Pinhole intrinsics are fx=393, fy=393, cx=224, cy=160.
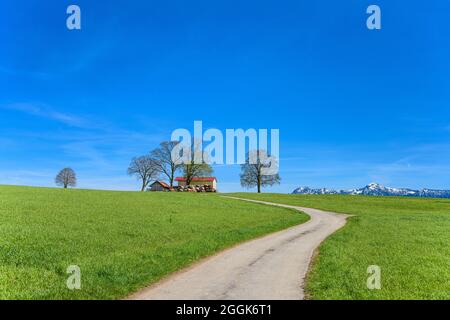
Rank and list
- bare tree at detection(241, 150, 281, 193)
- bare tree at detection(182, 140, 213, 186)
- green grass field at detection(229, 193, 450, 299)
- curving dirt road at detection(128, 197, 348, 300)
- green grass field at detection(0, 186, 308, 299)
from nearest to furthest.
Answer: curving dirt road at detection(128, 197, 348, 300) → green grass field at detection(229, 193, 450, 299) → green grass field at detection(0, 186, 308, 299) → bare tree at detection(182, 140, 213, 186) → bare tree at detection(241, 150, 281, 193)

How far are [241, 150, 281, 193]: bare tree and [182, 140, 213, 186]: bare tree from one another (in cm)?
1513

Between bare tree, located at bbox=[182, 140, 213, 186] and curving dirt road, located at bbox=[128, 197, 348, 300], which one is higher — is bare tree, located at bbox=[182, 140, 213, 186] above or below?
above

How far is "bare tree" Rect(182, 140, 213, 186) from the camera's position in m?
119

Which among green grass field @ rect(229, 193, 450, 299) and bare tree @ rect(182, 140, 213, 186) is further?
bare tree @ rect(182, 140, 213, 186)

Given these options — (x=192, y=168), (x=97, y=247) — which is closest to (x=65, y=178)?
(x=192, y=168)

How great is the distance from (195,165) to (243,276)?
4105 inches

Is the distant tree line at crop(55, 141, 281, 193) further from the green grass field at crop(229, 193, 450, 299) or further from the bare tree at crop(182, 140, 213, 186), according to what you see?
the green grass field at crop(229, 193, 450, 299)

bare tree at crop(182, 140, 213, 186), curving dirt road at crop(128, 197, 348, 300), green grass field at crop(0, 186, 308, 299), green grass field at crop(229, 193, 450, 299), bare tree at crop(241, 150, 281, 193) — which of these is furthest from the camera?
bare tree at crop(241, 150, 281, 193)

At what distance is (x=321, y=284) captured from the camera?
15203 mm

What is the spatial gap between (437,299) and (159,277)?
1055 cm

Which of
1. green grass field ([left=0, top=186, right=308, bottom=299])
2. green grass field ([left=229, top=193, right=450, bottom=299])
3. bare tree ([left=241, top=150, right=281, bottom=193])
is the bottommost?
green grass field ([left=229, top=193, right=450, bottom=299])

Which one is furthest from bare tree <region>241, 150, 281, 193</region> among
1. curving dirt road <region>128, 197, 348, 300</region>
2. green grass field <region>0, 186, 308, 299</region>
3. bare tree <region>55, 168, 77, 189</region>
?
curving dirt road <region>128, 197, 348, 300</region>

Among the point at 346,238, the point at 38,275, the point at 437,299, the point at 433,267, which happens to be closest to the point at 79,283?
the point at 38,275
